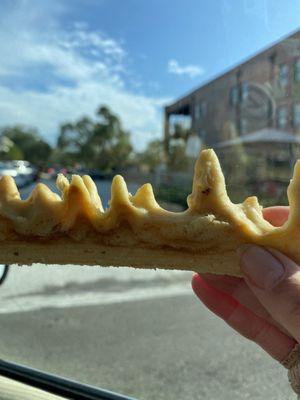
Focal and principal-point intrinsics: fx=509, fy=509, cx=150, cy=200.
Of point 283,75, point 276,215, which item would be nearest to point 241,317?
point 276,215

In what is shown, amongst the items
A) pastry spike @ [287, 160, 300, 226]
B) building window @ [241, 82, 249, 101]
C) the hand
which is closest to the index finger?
the hand

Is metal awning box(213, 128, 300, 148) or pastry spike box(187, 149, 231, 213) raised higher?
metal awning box(213, 128, 300, 148)

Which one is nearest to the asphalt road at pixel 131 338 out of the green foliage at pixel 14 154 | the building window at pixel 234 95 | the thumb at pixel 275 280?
the thumb at pixel 275 280

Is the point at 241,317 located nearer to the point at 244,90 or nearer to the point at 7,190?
the point at 7,190

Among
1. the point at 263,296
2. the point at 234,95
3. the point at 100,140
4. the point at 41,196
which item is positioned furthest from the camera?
the point at 100,140

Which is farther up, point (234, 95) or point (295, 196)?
point (234, 95)

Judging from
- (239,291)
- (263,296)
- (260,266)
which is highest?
(260,266)

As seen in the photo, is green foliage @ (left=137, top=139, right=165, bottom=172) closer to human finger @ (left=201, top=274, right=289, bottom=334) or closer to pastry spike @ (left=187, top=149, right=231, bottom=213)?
human finger @ (left=201, top=274, right=289, bottom=334)
